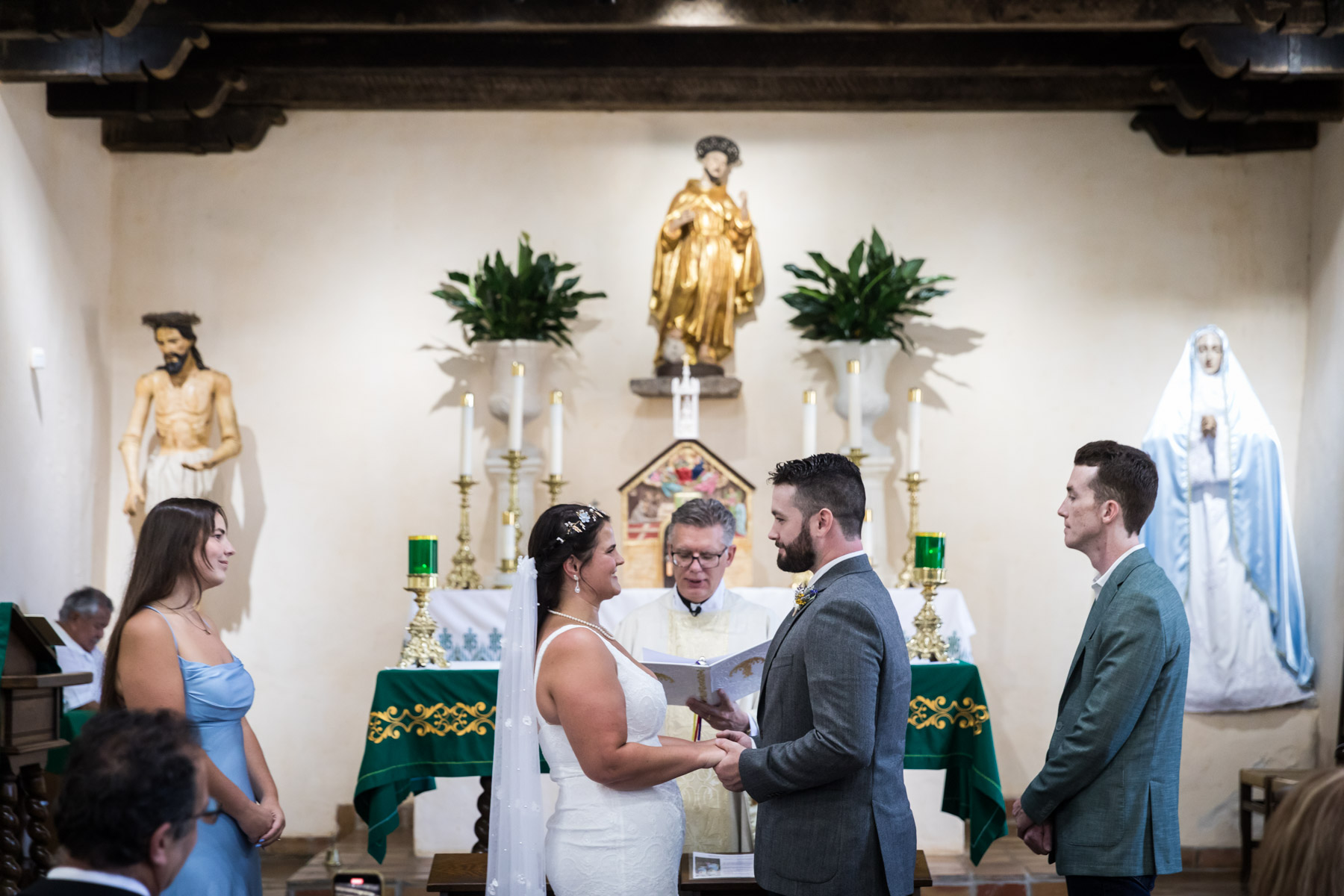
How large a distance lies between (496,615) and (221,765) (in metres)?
2.63

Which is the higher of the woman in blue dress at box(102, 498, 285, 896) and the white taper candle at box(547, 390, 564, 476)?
the white taper candle at box(547, 390, 564, 476)

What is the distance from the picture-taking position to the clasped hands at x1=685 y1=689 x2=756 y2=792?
2.56m

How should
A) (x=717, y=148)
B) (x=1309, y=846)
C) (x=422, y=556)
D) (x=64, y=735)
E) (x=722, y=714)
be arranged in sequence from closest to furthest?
(x=1309, y=846)
(x=722, y=714)
(x=422, y=556)
(x=64, y=735)
(x=717, y=148)

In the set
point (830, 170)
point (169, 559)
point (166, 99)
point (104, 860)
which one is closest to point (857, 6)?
point (830, 170)

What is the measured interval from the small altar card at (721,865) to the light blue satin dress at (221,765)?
3.68 ft

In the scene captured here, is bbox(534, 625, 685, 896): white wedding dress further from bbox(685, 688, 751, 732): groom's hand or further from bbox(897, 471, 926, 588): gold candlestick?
bbox(897, 471, 926, 588): gold candlestick

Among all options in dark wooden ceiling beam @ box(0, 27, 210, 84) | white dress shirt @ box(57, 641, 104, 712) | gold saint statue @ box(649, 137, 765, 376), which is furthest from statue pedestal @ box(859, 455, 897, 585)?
dark wooden ceiling beam @ box(0, 27, 210, 84)

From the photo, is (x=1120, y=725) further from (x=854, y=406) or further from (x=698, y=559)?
(x=854, y=406)

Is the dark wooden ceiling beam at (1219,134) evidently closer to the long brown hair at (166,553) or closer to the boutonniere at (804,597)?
the boutonniere at (804,597)

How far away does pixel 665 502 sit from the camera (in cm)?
562

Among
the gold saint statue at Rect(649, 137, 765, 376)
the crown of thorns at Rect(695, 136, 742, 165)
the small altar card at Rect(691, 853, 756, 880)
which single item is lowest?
the small altar card at Rect(691, 853, 756, 880)

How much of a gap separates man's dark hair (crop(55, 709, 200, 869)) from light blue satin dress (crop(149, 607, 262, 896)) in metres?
0.97

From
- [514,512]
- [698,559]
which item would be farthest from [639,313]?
[698,559]

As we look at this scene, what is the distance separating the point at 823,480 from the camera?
256cm
